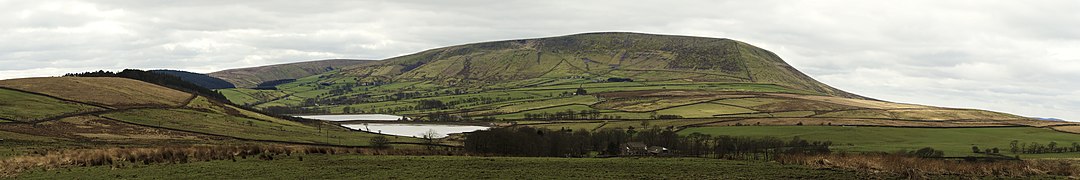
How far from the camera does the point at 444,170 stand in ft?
129

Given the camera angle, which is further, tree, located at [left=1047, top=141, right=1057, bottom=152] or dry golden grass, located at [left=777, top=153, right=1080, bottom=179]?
tree, located at [left=1047, top=141, right=1057, bottom=152]

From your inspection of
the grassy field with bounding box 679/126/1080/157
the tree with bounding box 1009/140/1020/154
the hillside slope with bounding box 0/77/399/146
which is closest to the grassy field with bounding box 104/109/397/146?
the hillside slope with bounding box 0/77/399/146

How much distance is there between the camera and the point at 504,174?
124 feet

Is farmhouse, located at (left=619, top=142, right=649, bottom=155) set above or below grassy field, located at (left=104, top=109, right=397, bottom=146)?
below

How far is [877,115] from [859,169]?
165571 millimetres

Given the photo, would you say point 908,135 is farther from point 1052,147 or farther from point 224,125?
point 224,125

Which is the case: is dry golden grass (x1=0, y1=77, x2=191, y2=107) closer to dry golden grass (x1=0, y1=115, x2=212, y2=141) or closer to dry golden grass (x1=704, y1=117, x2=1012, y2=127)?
dry golden grass (x1=0, y1=115, x2=212, y2=141)

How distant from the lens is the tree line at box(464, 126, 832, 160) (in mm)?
86500

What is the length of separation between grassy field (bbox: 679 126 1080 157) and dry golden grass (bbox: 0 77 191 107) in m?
104

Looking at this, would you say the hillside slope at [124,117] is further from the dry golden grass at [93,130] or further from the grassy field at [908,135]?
the grassy field at [908,135]

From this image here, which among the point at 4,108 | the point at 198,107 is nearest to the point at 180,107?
the point at 198,107

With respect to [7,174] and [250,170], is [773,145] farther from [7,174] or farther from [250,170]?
[7,174]

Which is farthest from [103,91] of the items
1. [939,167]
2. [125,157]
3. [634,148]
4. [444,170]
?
[939,167]

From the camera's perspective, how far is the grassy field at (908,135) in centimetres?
11575
